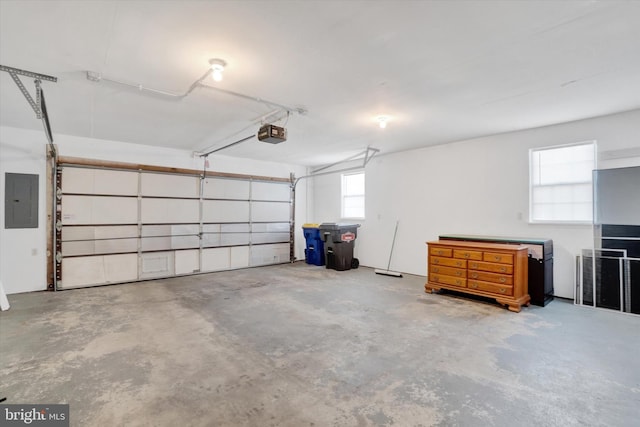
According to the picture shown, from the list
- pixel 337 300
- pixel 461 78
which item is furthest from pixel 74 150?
pixel 461 78

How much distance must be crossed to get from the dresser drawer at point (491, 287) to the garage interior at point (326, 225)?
0.03 m

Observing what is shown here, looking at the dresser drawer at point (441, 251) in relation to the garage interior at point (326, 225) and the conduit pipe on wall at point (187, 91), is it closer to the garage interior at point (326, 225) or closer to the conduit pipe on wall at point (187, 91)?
the garage interior at point (326, 225)

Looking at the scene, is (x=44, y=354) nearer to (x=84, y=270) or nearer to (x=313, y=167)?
(x=84, y=270)

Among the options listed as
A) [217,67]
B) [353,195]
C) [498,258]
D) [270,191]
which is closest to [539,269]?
[498,258]

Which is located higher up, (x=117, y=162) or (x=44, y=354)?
(x=117, y=162)

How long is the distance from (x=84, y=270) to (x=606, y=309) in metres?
8.59

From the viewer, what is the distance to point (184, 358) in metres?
2.81

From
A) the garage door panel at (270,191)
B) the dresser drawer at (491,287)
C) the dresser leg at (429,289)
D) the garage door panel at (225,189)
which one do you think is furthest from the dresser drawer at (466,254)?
the garage door panel at (225,189)

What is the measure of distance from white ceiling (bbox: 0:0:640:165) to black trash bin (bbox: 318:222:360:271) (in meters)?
3.04

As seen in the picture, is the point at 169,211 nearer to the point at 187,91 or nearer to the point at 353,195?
the point at 187,91

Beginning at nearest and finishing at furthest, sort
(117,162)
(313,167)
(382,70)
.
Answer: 1. (382,70)
2. (117,162)
3. (313,167)

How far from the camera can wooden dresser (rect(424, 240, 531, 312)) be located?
4234 mm

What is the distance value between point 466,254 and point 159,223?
6.09m

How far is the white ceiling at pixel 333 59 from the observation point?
2.16 m
